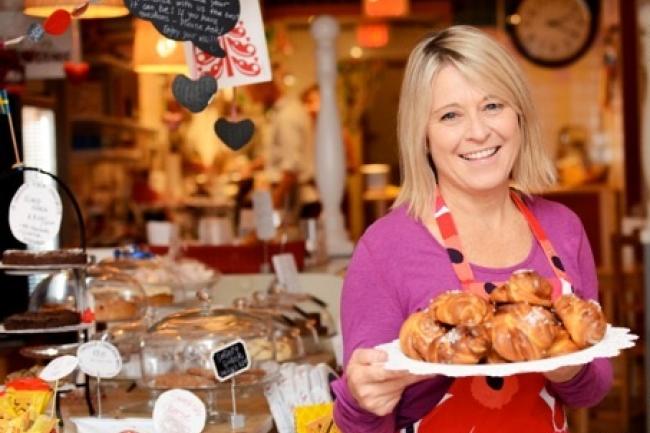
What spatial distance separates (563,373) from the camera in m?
2.30

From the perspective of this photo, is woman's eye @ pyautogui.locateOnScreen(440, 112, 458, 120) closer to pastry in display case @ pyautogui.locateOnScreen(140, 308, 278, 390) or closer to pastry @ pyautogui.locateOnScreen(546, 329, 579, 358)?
pastry @ pyautogui.locateOnScreen(546, 329, 579, 358)

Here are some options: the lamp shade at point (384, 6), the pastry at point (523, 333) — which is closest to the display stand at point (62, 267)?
the pastry at point (523, 333)

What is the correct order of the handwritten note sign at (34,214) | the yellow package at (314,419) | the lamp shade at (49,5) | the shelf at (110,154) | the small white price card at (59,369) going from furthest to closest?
the shelf at (110,154) < the lamp shade at (49,5) < the handwritten note sign at (34,214) < the yellow package at (314,419) < the small white price card at (59,369)

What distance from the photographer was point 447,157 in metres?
2.41

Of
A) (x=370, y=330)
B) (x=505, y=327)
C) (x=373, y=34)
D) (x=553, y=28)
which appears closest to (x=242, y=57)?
(x=370, y=330)

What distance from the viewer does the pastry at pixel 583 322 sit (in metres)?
2.10

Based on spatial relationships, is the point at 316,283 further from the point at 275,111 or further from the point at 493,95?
the point at 275,111

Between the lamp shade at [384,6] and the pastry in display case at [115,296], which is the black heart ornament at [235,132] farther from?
the lamp shade at [384,6]

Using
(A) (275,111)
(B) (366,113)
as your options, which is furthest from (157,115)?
(B) (366,113)

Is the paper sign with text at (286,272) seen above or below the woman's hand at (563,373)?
below

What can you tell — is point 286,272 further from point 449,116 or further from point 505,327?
point 505,327

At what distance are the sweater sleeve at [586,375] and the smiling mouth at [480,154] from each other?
1.09 feet

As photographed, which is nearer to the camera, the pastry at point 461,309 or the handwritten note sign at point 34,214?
the pastry at point 461,309

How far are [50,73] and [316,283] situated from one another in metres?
1.48
